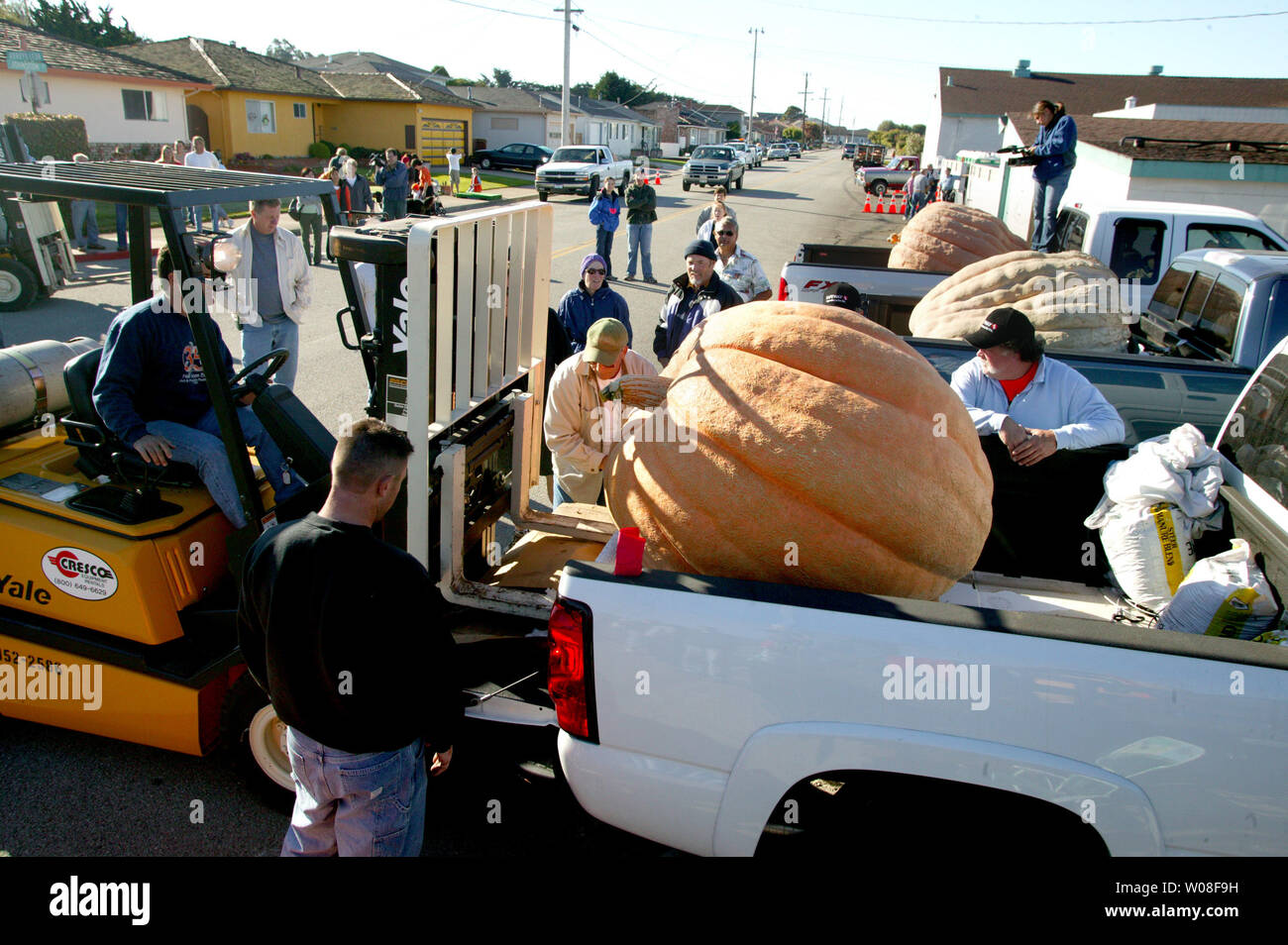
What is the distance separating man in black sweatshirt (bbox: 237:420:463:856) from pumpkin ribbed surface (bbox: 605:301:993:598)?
2.85ft

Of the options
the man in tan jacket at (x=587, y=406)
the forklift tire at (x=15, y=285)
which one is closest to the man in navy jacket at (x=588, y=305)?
the man in tan jacket at (x=587, y=406)

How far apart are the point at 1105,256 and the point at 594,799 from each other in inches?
360

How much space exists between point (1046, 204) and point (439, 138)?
144 feet

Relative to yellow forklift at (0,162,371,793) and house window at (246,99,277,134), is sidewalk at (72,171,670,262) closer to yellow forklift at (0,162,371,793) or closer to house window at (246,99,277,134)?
yellow forklift at (0,162,371,793)

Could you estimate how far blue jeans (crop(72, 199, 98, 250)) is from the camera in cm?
1694

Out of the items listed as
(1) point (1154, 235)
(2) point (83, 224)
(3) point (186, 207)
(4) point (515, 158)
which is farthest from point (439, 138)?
(3) point (186, 207)

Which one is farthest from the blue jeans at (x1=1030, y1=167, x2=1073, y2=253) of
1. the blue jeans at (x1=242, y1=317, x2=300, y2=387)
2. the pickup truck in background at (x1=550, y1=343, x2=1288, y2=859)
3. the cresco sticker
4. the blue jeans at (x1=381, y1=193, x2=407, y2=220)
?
the blue jeans at (x1=381, y1=193, x2=407, y2=220)

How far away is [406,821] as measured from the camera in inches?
114

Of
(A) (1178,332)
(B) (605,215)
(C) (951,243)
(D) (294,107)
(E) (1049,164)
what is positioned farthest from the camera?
(D) (294,107)

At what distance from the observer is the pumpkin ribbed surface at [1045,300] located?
20.6 feet

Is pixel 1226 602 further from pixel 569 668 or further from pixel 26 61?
pixel 26 61

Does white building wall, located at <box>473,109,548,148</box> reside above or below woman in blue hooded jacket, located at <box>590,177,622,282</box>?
above

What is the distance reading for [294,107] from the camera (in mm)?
42312
